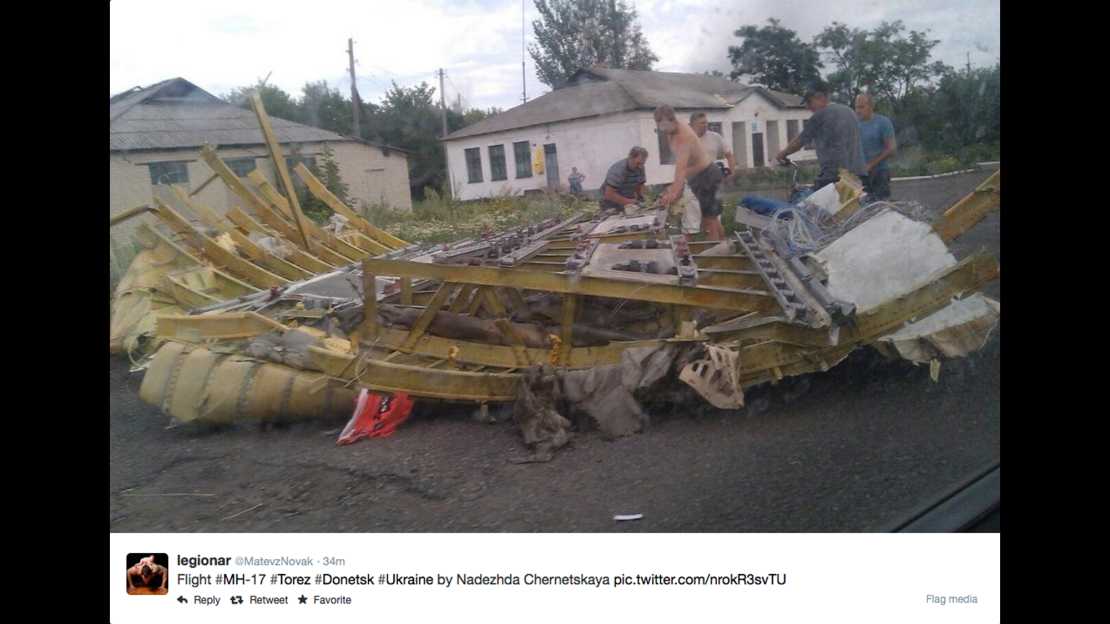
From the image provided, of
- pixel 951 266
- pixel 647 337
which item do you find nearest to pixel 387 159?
pixel 647 337

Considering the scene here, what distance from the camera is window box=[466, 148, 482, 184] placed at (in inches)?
182

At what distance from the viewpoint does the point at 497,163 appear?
468cm

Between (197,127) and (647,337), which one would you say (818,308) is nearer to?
(647,337)

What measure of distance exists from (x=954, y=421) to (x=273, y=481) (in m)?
3.01

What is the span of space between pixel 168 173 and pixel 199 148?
27 cm

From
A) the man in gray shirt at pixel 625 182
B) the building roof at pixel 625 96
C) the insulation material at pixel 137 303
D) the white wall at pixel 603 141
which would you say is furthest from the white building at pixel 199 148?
the man in gray shirt at pixel 625 182

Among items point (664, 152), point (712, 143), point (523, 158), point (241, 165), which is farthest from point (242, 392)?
point (712, 143)

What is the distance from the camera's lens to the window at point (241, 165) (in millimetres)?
4710

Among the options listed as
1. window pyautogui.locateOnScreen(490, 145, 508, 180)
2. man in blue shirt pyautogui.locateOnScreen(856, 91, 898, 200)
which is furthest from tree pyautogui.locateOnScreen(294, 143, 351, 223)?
man in blue shirt pyautogui.locateOnScreen(856, 91, 898, 200)

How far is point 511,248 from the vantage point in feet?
14.2

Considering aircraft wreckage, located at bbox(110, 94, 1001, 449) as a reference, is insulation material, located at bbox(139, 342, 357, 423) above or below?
below

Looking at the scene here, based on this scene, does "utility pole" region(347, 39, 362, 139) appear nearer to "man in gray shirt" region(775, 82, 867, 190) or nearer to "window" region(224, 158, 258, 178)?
"window" region(224, 158, 258, 178)

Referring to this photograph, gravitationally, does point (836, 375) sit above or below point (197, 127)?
below

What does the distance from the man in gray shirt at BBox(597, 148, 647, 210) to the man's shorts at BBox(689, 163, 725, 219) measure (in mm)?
334
